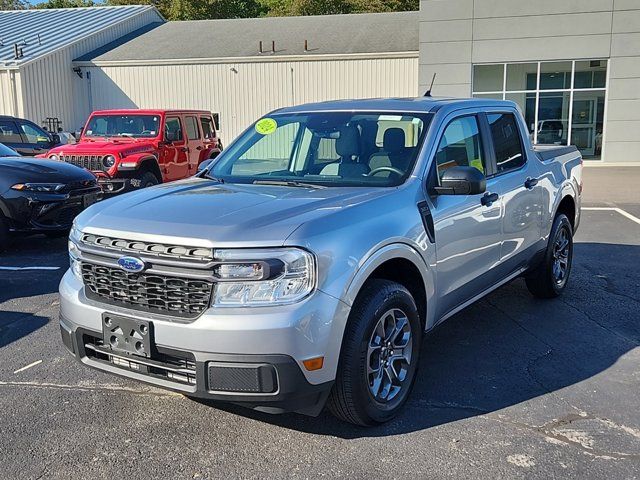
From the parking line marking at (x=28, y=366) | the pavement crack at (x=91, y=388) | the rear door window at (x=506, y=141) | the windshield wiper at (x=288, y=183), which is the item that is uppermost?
the rear door window at (x=506, y=141)

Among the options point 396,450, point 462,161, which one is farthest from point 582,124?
point 396,450

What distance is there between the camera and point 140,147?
1147cm

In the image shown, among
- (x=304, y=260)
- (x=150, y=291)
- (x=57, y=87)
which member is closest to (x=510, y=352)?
(x=304, y=260)

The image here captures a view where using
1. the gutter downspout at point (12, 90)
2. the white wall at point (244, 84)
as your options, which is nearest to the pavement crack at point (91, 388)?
the white wall at point (244, 84)

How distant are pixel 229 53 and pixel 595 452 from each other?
24.0 metres

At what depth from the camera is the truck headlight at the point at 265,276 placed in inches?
119

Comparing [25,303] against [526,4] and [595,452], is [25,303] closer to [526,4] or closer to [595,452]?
[595,452]

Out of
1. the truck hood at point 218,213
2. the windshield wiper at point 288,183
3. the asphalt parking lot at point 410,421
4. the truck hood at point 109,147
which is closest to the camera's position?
the truck hood at point 218,213

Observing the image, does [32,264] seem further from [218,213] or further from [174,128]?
[174,128]

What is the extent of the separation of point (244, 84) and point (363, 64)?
15.6ft

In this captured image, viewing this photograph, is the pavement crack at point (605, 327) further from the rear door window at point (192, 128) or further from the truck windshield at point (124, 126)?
the rear door window at point (192, 128)

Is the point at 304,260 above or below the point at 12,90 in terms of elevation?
below

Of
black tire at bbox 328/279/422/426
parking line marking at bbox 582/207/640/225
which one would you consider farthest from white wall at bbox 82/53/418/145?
black tire at bbox 328/279/422/426

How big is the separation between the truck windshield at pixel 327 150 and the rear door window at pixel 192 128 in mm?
8380
